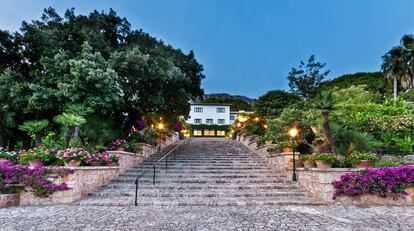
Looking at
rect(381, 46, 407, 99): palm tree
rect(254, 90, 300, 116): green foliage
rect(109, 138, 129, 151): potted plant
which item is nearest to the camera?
rect(109, 138, 129, 151): potted plant

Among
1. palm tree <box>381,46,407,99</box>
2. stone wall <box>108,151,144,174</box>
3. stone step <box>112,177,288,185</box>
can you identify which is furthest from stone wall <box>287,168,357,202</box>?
palm tree <box>381,46,407,99</box>

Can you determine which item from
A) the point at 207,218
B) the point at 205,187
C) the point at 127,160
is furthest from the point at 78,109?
the point at 207,218

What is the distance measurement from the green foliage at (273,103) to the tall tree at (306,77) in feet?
43.4

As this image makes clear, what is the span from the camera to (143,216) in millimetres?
5840

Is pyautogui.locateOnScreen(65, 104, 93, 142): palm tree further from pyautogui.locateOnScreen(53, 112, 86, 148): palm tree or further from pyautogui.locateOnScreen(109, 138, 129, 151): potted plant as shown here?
pyautogui.locateOnScreen(109, 138, 129, 151): potted plant

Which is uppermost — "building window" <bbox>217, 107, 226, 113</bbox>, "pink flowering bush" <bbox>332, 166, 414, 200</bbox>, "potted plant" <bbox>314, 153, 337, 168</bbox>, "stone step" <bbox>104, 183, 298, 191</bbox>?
"building window" <bbox>217, 107, 226, 113</bbox>

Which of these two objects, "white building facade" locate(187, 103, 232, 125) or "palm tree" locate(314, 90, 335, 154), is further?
"white building facade" locate(187, 103, 232, 125)

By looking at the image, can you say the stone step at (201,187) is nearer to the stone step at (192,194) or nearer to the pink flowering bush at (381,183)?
the stone step at (192,194)

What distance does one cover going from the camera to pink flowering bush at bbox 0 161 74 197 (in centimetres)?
682

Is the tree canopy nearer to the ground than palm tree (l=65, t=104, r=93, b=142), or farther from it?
farther from it

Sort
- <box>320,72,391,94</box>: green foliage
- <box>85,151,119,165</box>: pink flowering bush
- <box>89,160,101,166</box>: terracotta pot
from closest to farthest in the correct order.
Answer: <box>85,151,119,165</box>: pink flowering bush → <box>89,160,101,166</box>: terracotta pot → <box>320,72,391,94</box>: green foliage

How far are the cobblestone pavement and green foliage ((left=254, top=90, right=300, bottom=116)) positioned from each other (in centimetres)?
1221

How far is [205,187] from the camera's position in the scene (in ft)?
28.2

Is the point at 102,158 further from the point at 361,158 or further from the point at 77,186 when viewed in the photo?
the point at 361,158
